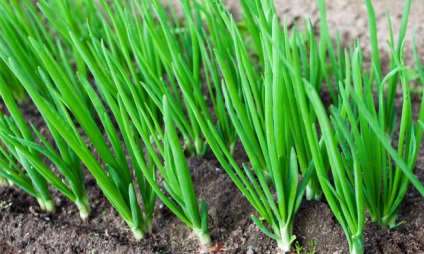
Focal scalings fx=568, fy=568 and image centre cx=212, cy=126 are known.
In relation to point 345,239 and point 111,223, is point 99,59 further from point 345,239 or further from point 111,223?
point 345,239

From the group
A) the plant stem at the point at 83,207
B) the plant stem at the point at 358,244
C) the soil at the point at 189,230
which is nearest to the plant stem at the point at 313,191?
the soil at the point at 189,230

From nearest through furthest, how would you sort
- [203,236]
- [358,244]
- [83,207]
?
[358,244] → [203,236] → [83,207]

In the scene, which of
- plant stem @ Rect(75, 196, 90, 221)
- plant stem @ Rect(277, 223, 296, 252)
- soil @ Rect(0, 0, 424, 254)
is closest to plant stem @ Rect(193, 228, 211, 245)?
soil @ Rect(0, 0, 424, 254)

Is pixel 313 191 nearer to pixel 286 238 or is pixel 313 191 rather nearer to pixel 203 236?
pixel 286 238

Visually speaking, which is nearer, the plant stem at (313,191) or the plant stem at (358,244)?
the plant stem at (358,244)

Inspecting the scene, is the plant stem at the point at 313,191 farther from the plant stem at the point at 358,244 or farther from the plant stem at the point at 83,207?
the plant stem at the point at 83,207

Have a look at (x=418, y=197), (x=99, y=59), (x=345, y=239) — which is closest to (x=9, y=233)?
(x=99, y=59)

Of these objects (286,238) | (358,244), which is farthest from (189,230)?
(358,244)

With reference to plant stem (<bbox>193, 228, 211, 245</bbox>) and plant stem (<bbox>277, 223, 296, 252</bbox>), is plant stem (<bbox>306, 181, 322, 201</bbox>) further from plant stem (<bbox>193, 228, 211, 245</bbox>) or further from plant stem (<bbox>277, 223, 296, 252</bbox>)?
plant stem (<bbox>193, 228, 211, 245</bbox>)
